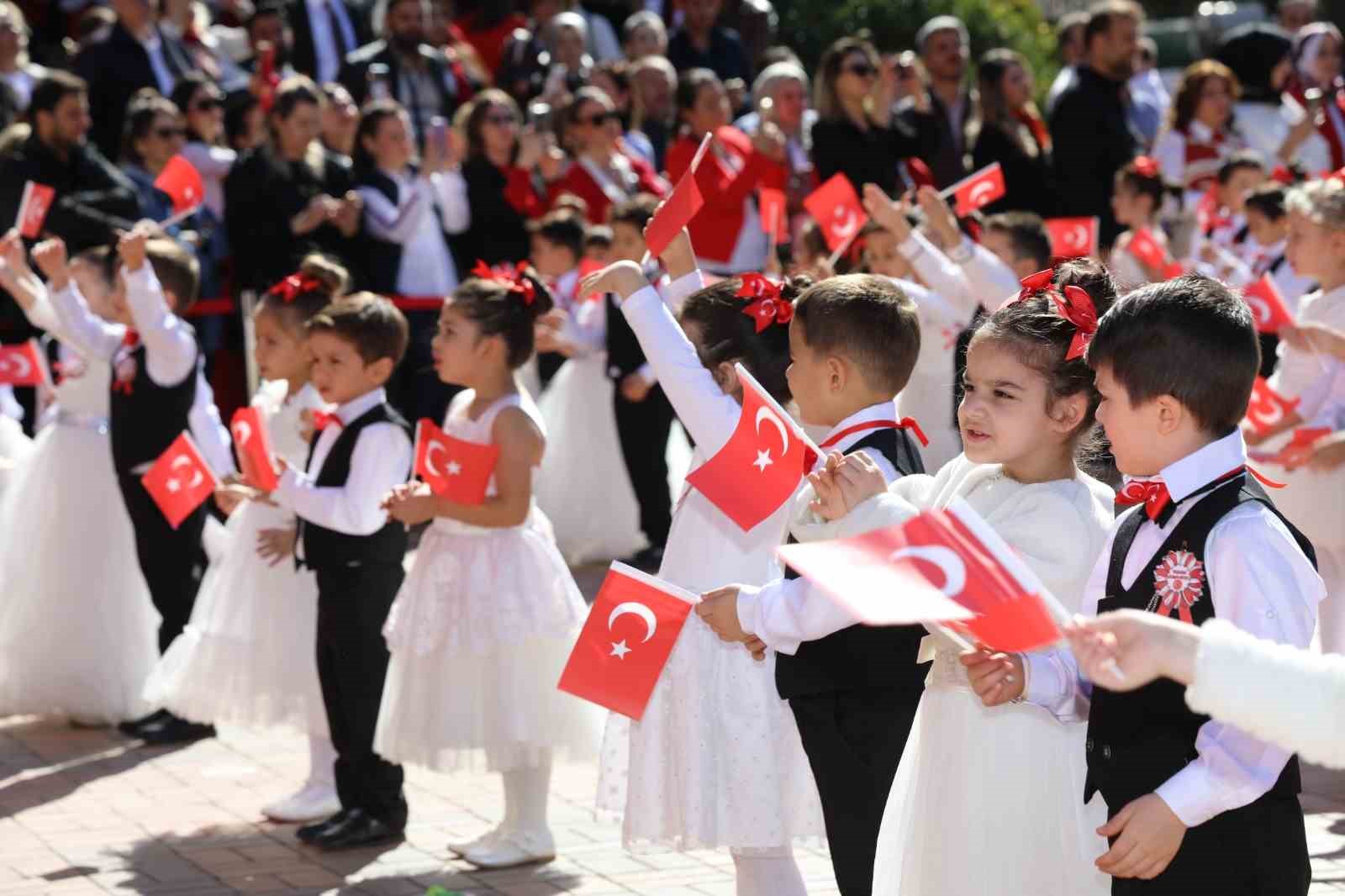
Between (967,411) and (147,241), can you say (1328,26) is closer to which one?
(147,241)

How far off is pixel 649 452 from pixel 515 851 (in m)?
5.08

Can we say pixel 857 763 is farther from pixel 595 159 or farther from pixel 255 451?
pixel 595 159

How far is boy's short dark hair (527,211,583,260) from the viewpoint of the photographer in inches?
415

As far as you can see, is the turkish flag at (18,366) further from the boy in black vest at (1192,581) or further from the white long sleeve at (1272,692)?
the white long sleeve at (1272,692)

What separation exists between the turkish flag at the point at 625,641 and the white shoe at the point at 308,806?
6.99ft

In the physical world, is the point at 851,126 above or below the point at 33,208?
above

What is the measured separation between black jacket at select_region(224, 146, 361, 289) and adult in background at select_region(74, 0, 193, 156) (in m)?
1.47

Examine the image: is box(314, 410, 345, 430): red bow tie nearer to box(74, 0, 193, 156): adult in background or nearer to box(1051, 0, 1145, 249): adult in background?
box(74, 0, 193, 156): adult in background

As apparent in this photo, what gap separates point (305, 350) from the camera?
6.34m

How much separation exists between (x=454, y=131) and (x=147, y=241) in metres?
3.89

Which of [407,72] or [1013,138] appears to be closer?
[1013,138]

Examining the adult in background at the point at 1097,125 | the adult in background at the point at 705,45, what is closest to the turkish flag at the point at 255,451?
the adult in background at the point at 1097,125

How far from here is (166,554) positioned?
23.7ft

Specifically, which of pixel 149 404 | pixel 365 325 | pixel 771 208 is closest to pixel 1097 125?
pixel 771 208
